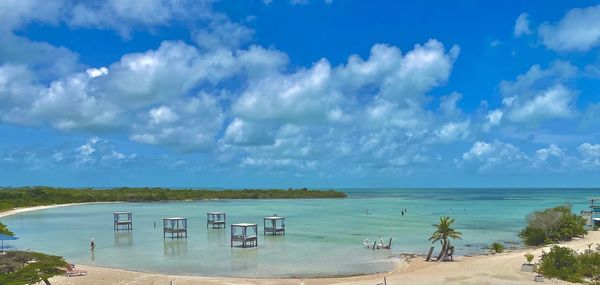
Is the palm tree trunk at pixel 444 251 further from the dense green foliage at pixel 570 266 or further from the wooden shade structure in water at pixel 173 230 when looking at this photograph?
the wooden shade structure in water at pixel 173 230

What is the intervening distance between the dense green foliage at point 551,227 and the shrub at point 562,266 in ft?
43.6

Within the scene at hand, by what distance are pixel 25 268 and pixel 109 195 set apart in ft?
361

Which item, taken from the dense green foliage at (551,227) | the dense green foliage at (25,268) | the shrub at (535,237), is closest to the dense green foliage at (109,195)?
the dense green foliage at (25,268)

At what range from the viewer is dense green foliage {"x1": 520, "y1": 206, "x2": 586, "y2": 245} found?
3750 centimetres

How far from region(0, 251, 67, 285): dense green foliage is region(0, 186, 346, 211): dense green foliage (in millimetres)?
67615

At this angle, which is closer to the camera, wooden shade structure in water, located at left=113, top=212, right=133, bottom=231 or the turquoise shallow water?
the turquoise shallow water

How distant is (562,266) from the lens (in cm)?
2369

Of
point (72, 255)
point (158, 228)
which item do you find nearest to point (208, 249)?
point (72, 255)

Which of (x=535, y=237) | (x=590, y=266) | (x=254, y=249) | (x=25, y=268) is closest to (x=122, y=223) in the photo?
(x=254, y=249)

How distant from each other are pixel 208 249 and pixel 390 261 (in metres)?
13.3

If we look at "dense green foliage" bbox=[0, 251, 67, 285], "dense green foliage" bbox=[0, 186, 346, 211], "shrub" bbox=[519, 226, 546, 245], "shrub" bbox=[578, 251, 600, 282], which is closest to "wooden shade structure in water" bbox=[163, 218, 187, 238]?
"dense green foliage" bbox=[0, 251, 67, 285]

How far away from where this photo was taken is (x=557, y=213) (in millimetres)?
37562

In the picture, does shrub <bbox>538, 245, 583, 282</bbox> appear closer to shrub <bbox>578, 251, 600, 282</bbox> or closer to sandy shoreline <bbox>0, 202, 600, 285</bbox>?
shrub <bbox>578, 251, 600, 282</bbox>

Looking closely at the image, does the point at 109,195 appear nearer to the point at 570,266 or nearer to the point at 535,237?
the point at 535,237
